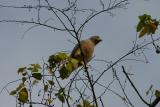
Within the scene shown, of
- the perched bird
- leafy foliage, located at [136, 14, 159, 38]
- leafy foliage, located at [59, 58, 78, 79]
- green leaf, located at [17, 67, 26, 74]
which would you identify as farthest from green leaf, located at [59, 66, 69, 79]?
leafy foliage, located at [136, 14, 159, 38]

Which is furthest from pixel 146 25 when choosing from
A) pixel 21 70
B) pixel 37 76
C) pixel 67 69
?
pixel 21 70

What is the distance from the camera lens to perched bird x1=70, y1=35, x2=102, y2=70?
396cm

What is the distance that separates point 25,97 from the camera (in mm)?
3490

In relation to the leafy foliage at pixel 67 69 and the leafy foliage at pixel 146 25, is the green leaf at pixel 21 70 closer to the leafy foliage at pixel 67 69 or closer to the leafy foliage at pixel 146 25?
the leafy foliage at pixel 67 69

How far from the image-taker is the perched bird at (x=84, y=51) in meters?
3.96

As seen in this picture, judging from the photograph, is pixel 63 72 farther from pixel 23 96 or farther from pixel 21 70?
pixel 21 70

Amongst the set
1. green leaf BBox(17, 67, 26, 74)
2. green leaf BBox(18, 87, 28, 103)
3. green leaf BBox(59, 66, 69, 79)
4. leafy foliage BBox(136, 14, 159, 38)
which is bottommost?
green leaf BBox(18, 87, 28, 103)

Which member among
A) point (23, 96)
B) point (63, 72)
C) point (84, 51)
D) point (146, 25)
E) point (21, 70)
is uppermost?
point (84, 51)

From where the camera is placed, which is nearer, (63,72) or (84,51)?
(63,72)

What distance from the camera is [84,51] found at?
15.1 feet

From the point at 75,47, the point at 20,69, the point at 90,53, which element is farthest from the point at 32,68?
the point at 90,53

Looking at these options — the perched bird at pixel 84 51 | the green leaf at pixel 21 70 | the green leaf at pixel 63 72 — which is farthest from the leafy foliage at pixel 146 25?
the green leaf at pixel 21 70

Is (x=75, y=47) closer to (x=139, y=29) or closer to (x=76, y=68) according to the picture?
(x=76, y=68)

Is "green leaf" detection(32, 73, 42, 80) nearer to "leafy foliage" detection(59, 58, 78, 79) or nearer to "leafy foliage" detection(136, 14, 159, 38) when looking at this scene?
"leafy foliage" detection(59, 58, 78, 79)
